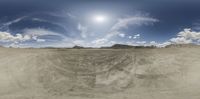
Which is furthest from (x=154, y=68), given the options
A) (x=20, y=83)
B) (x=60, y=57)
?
(x=20, y=83)

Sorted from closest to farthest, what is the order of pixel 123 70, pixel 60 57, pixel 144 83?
pixel 144 83
pixel 123 70
pixel 60 57

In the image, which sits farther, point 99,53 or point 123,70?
point 99,53

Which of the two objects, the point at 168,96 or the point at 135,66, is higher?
the point at 135,66

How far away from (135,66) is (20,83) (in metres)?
10.8

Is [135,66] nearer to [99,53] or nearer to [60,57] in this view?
[99,53]

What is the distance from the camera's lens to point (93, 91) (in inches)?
1044

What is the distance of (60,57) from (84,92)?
7.26 metres

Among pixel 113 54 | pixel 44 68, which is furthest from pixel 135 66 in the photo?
pixel 44 68

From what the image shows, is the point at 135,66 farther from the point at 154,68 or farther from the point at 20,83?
the point at 20,83

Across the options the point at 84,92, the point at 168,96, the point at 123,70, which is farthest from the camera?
the point at 123,70

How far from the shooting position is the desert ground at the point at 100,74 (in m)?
25.6

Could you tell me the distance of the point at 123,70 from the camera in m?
29.8

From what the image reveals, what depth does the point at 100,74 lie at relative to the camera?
29312 millimetres

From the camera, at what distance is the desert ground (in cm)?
2558
